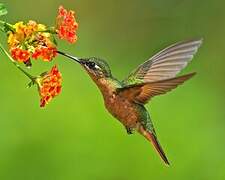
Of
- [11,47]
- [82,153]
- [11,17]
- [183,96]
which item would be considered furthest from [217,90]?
[11,47]

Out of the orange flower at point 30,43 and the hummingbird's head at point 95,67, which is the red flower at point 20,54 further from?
the hummingbird's head at point 95,67

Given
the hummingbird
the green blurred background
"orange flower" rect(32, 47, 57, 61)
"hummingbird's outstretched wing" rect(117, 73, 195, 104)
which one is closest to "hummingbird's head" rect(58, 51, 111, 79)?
the hummingbird

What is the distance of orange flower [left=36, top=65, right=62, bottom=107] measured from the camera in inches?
116

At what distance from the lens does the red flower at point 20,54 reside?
2775mm

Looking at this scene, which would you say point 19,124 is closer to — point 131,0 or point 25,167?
point 25,167

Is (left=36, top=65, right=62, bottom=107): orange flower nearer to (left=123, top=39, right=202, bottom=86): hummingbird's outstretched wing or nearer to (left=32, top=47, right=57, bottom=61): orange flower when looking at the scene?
(left=32, top=47, right=57, bottom=61): orange flower

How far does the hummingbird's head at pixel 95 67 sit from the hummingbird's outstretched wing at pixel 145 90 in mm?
117

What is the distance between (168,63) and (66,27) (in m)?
0.76

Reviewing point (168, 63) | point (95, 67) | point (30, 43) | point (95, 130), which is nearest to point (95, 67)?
point (95, 67)

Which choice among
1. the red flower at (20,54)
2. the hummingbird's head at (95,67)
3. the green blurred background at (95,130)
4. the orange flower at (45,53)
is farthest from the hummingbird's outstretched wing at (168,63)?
the green blurred background at (95,130)

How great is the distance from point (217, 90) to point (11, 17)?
2.56m

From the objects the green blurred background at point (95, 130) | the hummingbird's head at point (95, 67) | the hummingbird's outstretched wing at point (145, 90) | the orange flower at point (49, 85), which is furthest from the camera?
the green blurred background at point (95, 130)

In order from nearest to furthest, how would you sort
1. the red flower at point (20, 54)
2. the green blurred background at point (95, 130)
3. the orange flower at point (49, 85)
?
the red flower at point (20, 54) < the orange flower at point (49, 85) < the green blurred background at point (95, 130)

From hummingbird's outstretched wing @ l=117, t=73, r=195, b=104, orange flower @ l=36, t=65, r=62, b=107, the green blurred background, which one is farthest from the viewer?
the green blurred background
